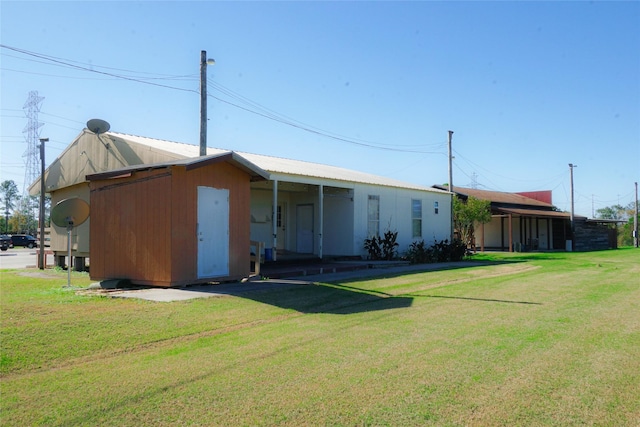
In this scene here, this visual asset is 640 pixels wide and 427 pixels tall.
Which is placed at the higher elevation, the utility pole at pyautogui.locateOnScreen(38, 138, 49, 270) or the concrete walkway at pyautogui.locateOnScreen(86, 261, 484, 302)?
the utility pole at pyautogui.locateOnScreen(38, 138, 49, 270)

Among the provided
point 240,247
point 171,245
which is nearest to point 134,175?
point 171,245

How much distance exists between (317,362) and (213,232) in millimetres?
6285

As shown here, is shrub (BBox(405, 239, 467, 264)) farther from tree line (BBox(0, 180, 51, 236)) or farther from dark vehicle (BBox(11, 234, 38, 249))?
tree line (BBox(0, 180, 51, 236))

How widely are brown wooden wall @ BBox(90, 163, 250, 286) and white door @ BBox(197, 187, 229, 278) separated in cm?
14

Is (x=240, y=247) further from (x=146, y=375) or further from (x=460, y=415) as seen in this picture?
(x=460, y=415)

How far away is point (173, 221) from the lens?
984cm

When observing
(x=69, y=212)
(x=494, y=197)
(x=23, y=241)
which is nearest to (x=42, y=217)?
(x=69, y=212)

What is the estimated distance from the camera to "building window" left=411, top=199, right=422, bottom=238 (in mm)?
20822

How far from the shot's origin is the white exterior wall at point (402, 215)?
1797 cm

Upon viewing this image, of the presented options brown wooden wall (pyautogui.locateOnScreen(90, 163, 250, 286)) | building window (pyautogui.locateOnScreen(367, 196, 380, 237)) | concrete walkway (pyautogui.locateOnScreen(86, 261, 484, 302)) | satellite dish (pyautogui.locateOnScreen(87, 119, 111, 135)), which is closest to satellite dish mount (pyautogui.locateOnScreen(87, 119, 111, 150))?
satellite dish (pyautogui.locateOnScreen(87, 119, 111, 135))

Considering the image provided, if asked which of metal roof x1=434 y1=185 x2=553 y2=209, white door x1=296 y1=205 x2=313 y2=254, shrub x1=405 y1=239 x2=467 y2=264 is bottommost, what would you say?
shrub x1=405 y1=239 x2=467 y2=264

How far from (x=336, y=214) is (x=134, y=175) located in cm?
898

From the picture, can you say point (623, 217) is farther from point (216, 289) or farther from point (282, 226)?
point (216, 289)

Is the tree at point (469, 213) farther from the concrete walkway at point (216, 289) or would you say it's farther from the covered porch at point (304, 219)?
the concrete walkway at point (216, 289)
